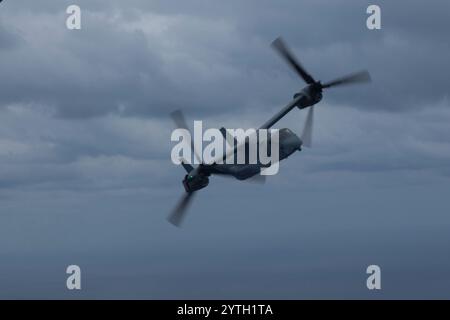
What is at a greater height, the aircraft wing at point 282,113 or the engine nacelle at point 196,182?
the aircraft wing at point 282,113

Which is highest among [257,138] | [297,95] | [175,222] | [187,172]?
[297,95]

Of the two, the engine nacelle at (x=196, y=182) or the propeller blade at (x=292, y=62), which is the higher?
the propeller blade at (x=292, y=62)

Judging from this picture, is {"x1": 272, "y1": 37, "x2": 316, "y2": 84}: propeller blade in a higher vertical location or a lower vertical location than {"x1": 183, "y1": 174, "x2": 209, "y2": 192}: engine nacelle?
higher

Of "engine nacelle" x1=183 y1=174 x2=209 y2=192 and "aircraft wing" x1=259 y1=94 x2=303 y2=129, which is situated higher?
"aircraft wing" x1=259 y1=94 x2=303 y2=129

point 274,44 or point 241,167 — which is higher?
point 274,44
